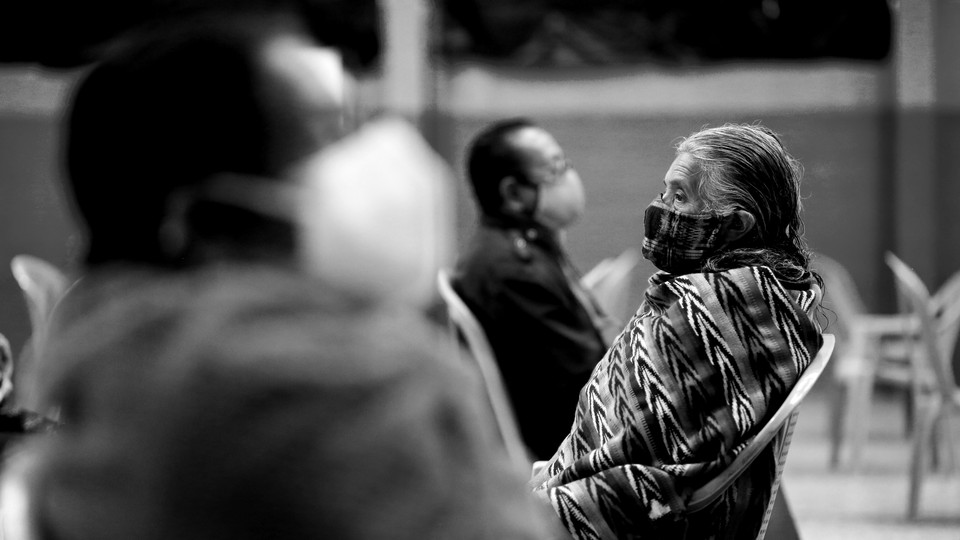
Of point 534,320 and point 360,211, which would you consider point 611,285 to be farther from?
point 360,211

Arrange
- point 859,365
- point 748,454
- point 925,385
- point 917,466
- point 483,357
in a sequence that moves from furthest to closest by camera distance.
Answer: point 859,365 < point 925,385 < point 917,466 < point 483,357 < point 748,454

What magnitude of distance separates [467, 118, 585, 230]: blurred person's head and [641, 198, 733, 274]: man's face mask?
1.22 meters

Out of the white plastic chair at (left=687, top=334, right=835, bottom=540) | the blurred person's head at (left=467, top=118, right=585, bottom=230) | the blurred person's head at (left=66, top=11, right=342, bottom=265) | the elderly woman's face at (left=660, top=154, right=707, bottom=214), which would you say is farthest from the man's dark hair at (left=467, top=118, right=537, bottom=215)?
the blurred person's head at (left=66, top=11, right=342, bottom=265)

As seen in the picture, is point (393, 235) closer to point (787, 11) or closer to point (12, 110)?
point (787, 11)

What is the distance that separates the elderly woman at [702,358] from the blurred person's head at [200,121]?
0.95m

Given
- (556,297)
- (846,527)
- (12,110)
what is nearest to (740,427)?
(556,297)

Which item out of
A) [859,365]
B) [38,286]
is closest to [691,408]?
[38,286]

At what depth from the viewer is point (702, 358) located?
1.57m

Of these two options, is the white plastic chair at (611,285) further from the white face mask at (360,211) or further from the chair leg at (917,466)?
the white face mask at (360,211)

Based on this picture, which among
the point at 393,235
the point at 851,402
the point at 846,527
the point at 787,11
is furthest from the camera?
the point at 787,11

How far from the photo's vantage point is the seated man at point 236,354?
2.12 feet

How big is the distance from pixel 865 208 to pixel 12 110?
5.43 metres

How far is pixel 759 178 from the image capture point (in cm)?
168

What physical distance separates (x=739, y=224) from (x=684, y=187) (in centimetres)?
10
